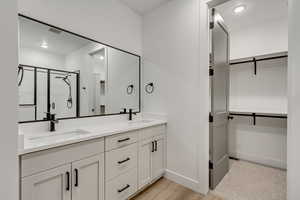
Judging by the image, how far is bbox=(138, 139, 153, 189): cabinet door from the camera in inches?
71.1

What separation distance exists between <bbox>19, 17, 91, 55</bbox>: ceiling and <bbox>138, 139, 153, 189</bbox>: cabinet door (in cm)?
145

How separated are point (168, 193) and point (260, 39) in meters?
3.13

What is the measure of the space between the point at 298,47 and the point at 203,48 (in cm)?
106

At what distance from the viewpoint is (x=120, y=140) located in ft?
5.08

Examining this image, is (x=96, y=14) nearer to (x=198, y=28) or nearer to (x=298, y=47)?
(x=198, y=28)

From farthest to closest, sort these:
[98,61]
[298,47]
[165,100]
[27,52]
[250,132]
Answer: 1. [250,132]
2. [165,100]
3. [98,61]
4. [27,52]
5. [298,47]

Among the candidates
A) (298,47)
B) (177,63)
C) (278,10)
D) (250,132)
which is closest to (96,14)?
(177,63)

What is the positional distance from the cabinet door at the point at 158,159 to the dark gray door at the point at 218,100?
690mm

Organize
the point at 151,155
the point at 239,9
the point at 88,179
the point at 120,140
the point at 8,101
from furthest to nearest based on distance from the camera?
1. the point at 239,9
2. the point at 151,155
3. the point at 120,140
4. the point at 88,179
5. the point at 8,101

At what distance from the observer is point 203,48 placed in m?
1.85

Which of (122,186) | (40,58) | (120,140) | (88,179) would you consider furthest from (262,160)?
(40,58)

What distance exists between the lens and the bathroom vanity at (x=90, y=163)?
3.29 ft

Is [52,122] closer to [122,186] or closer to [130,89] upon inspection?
[122,186]

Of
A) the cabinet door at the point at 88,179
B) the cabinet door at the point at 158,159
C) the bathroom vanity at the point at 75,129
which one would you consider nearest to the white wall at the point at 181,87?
the cabinet door at the point at 158,159
